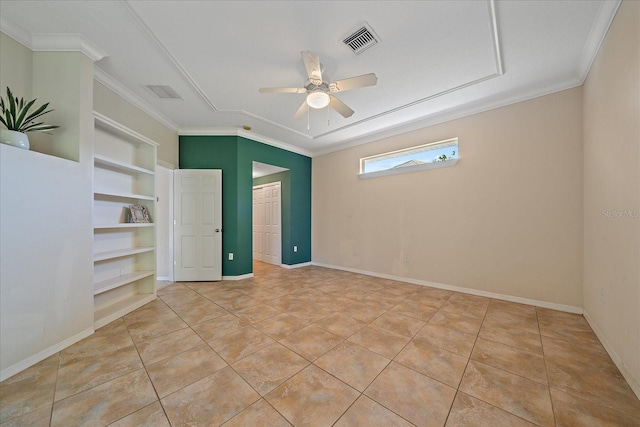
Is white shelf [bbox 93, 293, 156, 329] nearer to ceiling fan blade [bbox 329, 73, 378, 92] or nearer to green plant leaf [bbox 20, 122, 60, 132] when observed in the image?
green plant leaf [bbox 20, 122, 60, 132]

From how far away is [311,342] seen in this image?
6.80 ft

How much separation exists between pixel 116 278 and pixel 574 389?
14.8ft

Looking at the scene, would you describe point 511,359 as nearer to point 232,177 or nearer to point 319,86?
point 319,86

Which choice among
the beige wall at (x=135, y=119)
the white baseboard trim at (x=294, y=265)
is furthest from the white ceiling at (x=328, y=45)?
the white baseboard trim at (x=294, y=265)

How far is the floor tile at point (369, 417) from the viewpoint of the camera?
1240 mm

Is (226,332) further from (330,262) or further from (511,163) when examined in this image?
(511,163)

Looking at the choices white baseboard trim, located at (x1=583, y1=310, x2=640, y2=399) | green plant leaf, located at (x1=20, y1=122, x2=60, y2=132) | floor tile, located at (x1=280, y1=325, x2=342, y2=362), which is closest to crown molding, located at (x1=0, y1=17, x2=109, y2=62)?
green plant leaf, located at (x1=20, y1=122, x2=60, y2=132)

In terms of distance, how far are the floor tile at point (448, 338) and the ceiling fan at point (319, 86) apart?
2479 mm

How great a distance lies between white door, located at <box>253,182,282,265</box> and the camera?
18.3 feet

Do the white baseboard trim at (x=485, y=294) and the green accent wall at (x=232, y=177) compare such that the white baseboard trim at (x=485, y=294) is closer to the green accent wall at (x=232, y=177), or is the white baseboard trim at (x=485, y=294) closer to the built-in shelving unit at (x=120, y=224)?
the green accent wall at (x=232, y=177)

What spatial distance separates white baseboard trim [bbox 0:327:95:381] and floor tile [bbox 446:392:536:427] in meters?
2.96

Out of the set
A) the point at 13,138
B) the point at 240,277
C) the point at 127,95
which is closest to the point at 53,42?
the point at 127,95

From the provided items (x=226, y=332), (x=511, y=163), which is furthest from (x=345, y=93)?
(x=226, y=332)

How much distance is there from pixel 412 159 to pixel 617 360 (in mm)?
3221
